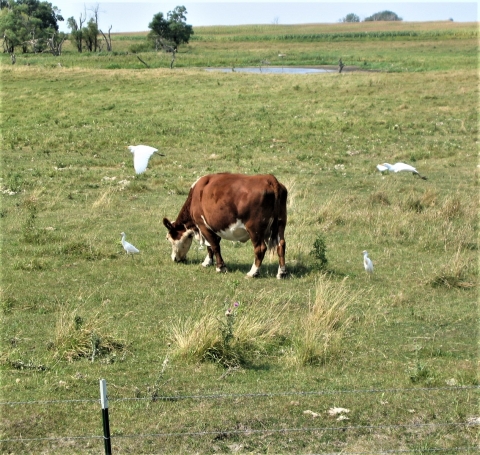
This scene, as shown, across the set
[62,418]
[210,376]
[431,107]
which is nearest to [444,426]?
[210,376]

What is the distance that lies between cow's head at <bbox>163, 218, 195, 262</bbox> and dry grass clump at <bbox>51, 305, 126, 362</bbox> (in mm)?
4194

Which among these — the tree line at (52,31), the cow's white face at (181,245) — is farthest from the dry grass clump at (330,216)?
the tree line at (52,31)

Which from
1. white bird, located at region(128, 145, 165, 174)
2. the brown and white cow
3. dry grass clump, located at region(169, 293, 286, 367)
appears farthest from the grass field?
white bird, located at region(128, 145, 165, 174)

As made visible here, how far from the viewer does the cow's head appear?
42.0 feet

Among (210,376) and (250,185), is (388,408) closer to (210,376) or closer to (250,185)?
(210,376)

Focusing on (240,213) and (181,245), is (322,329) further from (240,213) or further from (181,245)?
(181,245)

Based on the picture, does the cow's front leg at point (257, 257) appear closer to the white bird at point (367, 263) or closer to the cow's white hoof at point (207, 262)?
the cow's white hoof at point (207, 262)

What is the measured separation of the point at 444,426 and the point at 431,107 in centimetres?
2608

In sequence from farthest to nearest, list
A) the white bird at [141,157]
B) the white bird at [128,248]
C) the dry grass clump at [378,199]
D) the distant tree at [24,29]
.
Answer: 1. the distant tree at [24,29]
2. the white bird at [141,157]
3. the dry grass clump at [378,199]
4. the white bird at [128,248]

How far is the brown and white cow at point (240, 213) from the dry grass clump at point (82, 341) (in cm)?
369

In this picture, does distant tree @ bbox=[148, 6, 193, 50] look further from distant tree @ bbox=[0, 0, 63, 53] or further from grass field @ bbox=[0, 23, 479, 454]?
grass field @ bbox=[0, 23, 479, 454]

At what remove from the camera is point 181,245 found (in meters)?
12.8

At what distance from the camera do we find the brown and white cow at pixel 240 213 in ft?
38.4

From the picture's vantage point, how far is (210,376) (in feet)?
25.9
